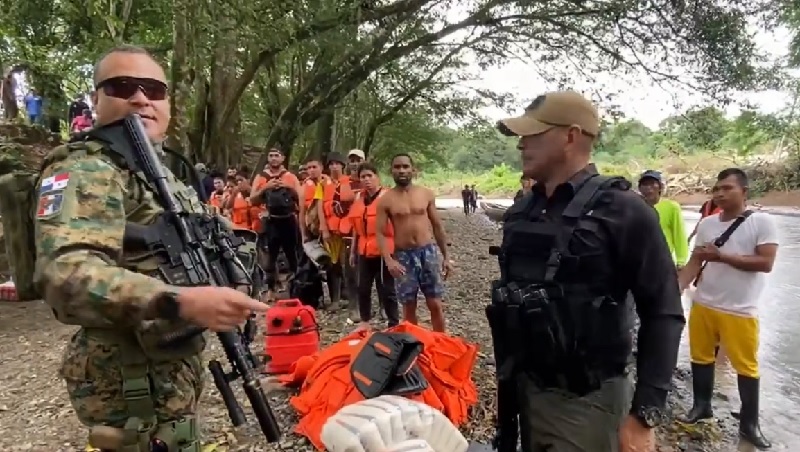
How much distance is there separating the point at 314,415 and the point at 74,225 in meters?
2.63

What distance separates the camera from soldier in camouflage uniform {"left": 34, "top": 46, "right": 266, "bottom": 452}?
1.49 metres

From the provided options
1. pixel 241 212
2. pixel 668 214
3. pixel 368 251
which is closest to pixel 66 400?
pixel 368 251

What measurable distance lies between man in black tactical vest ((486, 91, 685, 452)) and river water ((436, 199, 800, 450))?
3.23 m

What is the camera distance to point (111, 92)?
1964 mm

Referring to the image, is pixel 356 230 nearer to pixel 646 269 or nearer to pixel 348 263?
pixel 348 263

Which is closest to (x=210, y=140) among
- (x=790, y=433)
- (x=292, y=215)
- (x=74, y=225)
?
(x=292, y=215)

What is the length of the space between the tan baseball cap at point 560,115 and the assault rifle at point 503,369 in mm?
480

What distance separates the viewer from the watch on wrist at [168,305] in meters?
1.48

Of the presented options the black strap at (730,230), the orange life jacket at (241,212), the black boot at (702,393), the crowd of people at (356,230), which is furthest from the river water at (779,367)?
the orange life jacket at (241,212)

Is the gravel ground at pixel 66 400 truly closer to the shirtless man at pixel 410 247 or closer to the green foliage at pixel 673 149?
the shirtless man at pixel 410 247

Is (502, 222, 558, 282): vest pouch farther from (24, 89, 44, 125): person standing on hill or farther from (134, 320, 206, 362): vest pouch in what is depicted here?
(24, 89, 44, 125): person standing on hill

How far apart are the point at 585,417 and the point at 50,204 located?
1757mm

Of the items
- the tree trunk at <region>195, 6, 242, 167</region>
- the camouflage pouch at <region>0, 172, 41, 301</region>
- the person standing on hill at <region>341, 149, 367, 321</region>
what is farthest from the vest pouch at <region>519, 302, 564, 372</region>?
the tree trunk at <region>195, 6, 242, 167</region>

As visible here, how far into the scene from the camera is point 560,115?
2223 mm
